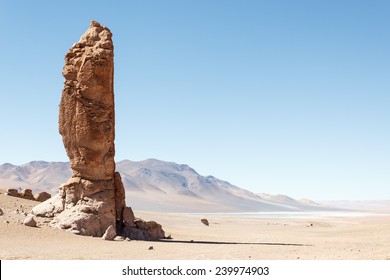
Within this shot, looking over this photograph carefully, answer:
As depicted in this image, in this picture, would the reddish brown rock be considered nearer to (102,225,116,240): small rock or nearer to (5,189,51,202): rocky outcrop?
(102,225,116,240): small rock

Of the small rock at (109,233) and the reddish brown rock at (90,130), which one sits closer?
the small rock at (109,233)

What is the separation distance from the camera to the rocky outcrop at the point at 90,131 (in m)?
19.2

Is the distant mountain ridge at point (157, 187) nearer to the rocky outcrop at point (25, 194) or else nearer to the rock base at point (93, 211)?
the rocky outcrop at point (25, 194)

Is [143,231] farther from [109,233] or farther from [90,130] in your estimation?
[90,130]

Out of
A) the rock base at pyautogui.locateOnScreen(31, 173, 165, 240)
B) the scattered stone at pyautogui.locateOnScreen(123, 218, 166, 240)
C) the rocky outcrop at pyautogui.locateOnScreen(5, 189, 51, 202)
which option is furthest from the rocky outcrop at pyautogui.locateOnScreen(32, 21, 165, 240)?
the rocky outcrop at pyautogui.locateOnScreen(5, 189, 51, 202)

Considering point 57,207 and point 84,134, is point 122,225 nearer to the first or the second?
point 57,207

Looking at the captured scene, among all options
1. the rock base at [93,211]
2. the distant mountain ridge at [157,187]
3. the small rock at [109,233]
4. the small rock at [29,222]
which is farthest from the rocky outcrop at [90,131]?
the distant mountain ridge at [157,187]

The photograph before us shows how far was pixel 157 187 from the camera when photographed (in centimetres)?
16388

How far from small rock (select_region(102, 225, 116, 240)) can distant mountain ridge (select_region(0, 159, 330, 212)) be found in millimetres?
101745

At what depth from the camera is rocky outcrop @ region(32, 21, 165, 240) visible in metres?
19.2

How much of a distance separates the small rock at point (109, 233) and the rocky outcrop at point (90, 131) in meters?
0.81

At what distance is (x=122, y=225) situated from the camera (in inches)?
798
